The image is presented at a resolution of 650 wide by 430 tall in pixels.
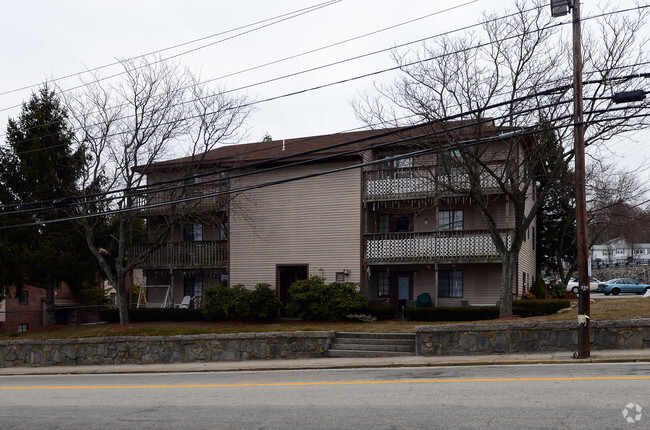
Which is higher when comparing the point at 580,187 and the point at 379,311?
the point at 580,187

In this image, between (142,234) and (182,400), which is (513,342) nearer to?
(182,400)

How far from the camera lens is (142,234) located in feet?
116

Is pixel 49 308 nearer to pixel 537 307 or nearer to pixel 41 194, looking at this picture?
pixel 41 194

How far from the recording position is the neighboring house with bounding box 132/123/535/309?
29.1 meters

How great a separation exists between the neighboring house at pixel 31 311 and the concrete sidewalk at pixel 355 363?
12245 mm

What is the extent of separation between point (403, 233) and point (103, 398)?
1872cm

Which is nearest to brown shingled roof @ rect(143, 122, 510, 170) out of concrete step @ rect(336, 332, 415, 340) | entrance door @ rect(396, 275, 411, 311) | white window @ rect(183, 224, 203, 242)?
white window @ rect(183, 224, 203, 242)

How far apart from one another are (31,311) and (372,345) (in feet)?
63.4

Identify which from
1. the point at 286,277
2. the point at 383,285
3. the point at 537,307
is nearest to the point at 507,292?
the point at 537,307

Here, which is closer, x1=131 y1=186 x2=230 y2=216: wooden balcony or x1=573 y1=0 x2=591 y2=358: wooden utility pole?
x1=573 y1=0 x2=591 y2=358: wooden utility pole

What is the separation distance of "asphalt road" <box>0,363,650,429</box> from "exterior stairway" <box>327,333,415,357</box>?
4971 mm

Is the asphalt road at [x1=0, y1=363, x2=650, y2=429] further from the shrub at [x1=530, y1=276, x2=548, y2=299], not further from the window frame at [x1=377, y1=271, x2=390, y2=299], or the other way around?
the shrub at [x1=530, y1=276, x2=548, y2=299]

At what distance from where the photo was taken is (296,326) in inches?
1029

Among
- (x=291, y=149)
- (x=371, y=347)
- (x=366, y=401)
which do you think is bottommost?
(x=371, y=347)
